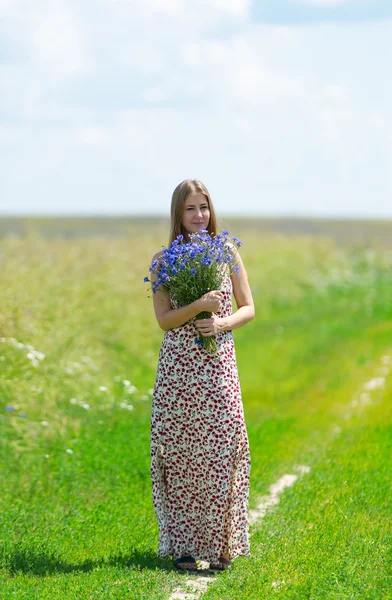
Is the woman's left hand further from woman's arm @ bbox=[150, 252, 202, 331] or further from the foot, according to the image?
the foot

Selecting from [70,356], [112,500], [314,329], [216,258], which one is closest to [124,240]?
[314,329]

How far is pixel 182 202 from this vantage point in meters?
6.54

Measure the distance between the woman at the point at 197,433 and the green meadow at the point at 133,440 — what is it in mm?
252

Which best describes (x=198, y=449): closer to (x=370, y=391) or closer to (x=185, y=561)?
(x=185, y=561)

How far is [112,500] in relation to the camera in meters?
8.38

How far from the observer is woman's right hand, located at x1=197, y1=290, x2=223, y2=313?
632 centimetres

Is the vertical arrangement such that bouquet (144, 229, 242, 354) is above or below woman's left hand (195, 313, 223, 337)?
above

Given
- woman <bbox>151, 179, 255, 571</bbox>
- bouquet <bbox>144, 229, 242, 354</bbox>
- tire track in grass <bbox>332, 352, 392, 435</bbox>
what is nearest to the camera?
bouquet <bbox>144, 229, 242, 354</bbox>

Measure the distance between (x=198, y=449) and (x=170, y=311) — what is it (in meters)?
0.97

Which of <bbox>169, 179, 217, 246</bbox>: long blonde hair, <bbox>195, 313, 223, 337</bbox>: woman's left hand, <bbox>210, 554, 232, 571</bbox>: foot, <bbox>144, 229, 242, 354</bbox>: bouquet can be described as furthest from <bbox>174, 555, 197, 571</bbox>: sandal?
<bbox>169, 179, 217, 246</bbox>: long blonde hair

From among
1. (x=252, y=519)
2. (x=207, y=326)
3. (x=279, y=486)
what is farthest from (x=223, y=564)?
(x=279, y=486)

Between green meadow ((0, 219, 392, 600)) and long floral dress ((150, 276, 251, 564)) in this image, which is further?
long floral dress ((150, 276, 251, 564))

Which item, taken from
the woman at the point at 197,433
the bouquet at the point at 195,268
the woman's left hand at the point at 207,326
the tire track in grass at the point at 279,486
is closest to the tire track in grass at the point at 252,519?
the tire track in grass at the point at 279,486

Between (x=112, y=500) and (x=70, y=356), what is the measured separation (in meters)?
4.10
